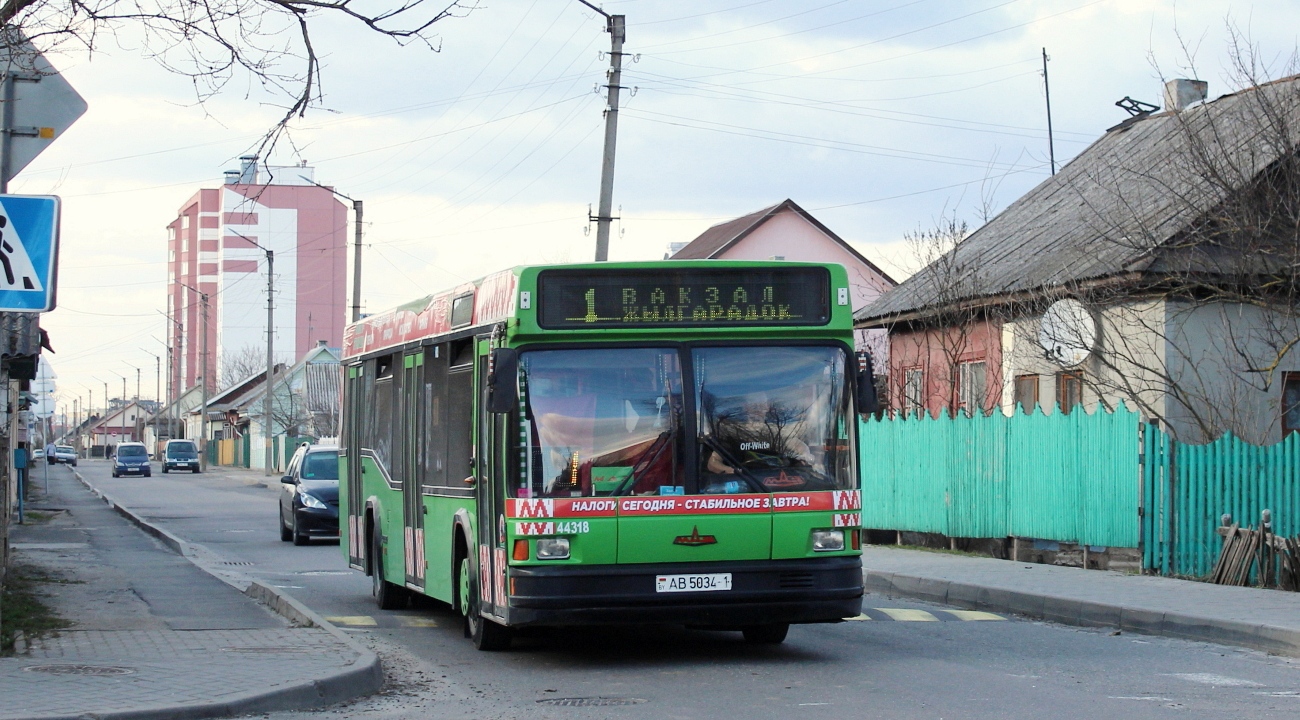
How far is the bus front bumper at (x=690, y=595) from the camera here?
31.6 feet

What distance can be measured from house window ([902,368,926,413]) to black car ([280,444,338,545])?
10.1 metres

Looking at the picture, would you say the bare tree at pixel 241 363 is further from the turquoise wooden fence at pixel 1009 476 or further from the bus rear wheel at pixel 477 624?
the bus rear wheel at pixel 477 624

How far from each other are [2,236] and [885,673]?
5971mm

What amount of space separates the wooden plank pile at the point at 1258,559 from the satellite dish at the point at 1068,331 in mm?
5576

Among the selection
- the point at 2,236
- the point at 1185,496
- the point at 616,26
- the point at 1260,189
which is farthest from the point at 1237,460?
the point at 616,26

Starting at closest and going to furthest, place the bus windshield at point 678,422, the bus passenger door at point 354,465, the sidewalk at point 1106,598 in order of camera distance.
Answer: the bus windshield at point 678,422
the sidewalk at point 1106,598
the bus passenger door at point 354,465

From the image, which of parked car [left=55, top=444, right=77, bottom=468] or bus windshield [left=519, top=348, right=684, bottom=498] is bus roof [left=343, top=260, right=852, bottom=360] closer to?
bus windshield [left=519, top=348, right=684, bottom=498]

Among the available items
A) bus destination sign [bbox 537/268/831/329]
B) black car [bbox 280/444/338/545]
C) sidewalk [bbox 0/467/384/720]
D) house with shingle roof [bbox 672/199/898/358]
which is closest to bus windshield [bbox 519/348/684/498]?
bus destination sign [bbox 537/268/831/329]

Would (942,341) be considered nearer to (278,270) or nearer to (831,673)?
(831,673)

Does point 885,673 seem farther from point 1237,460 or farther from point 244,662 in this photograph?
point 1237,460

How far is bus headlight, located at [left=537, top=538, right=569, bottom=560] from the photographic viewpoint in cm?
966

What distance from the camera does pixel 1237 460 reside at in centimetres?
1562

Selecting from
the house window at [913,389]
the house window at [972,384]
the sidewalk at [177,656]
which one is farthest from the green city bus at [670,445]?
the house window at [913,389]

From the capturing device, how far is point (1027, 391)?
2411cm
